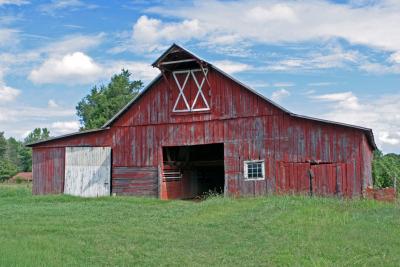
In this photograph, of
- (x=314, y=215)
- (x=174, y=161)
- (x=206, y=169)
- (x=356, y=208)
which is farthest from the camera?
(x=206, y=169)

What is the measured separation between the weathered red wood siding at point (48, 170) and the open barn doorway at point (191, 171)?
5336 millimetres

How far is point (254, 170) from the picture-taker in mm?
23797

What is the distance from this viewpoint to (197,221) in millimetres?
16516

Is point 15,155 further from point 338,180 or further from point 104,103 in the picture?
point 338,180

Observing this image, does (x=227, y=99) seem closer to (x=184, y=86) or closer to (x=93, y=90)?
(x=184, y=86)

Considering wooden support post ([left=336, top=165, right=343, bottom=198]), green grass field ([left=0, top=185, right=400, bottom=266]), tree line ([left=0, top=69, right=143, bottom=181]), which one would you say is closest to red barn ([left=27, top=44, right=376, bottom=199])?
wooden support post ([left=336, top=165, right=343, bottom=198])

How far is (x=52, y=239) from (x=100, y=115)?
4546 centimetres

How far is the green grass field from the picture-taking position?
11.0 meters

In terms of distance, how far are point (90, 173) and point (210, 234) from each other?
13551mm

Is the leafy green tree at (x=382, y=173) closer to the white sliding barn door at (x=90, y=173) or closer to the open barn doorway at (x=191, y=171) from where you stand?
the open barn doorway at (x=191, y=171)

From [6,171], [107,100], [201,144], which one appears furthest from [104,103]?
[201,144]

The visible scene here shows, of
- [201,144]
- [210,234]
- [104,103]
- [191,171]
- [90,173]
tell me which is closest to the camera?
[210,234]

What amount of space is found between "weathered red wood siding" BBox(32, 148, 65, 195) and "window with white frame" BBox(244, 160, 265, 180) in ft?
31.6

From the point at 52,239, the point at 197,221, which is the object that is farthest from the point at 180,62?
the point at 52,239
